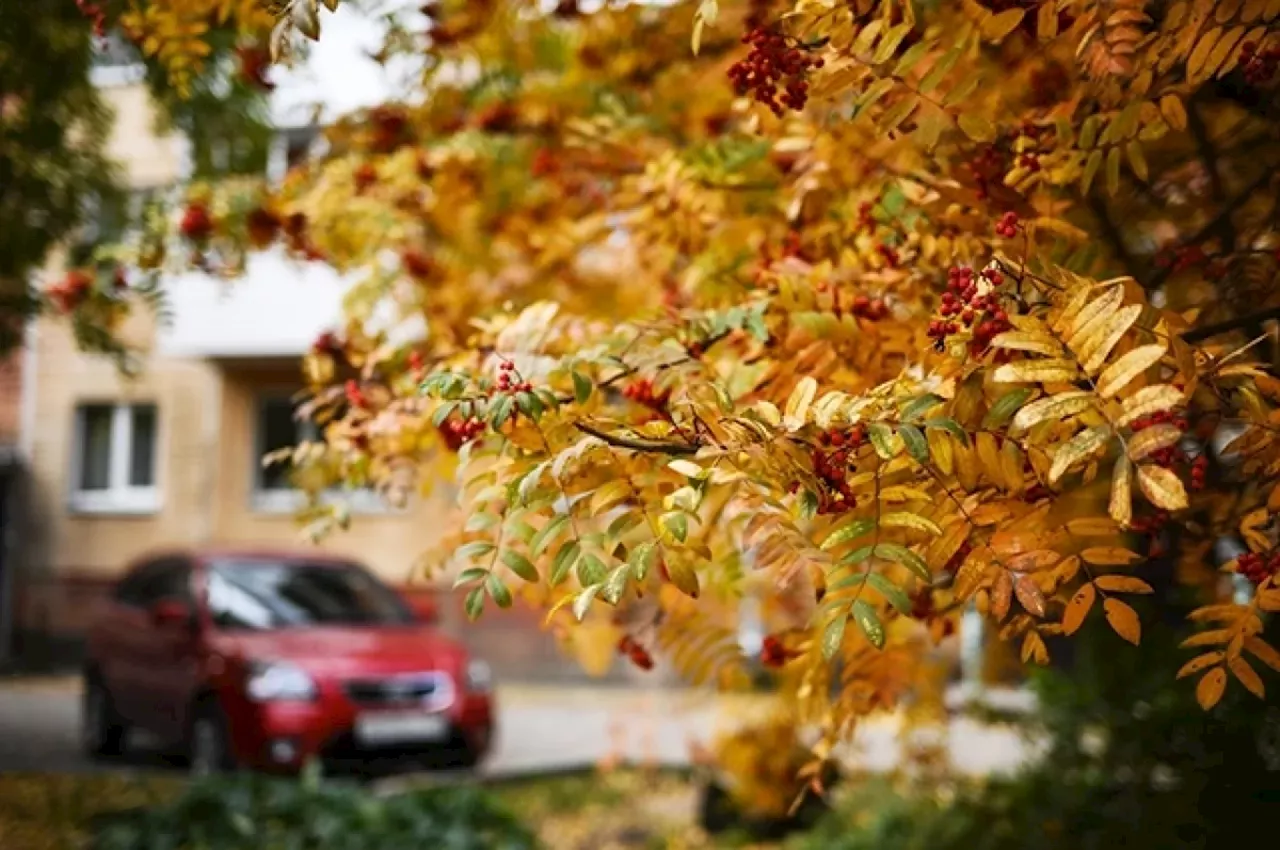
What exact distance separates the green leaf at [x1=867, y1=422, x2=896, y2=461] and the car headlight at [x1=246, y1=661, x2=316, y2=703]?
7229 millimetres

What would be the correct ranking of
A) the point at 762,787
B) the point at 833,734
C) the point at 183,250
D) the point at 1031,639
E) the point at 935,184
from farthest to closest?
the point at 762,787 < the point at 183,250 < the point at 833,734 < the point at 935,184 < the point at 1031,639

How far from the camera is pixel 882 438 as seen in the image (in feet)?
6.13

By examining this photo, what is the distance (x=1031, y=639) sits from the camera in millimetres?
2238

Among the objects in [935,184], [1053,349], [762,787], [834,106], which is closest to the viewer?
[1053,349]

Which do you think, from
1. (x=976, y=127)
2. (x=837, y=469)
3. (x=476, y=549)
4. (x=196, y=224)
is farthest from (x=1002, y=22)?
(x=196, y=224)

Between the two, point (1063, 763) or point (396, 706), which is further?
point (396, 706)

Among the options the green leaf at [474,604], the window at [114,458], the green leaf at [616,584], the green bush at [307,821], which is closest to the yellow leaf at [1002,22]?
the green leaf at [616,584]

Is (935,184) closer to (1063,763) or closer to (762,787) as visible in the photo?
(1063,763)

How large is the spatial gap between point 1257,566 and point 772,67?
3.84ft

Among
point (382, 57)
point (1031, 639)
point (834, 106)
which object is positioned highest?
point (382, 57)

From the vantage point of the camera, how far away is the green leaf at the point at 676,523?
1.87m

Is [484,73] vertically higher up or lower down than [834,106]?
higher up

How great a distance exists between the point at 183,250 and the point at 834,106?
8.45 feet

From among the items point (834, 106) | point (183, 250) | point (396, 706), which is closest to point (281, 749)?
point (396, 706)
